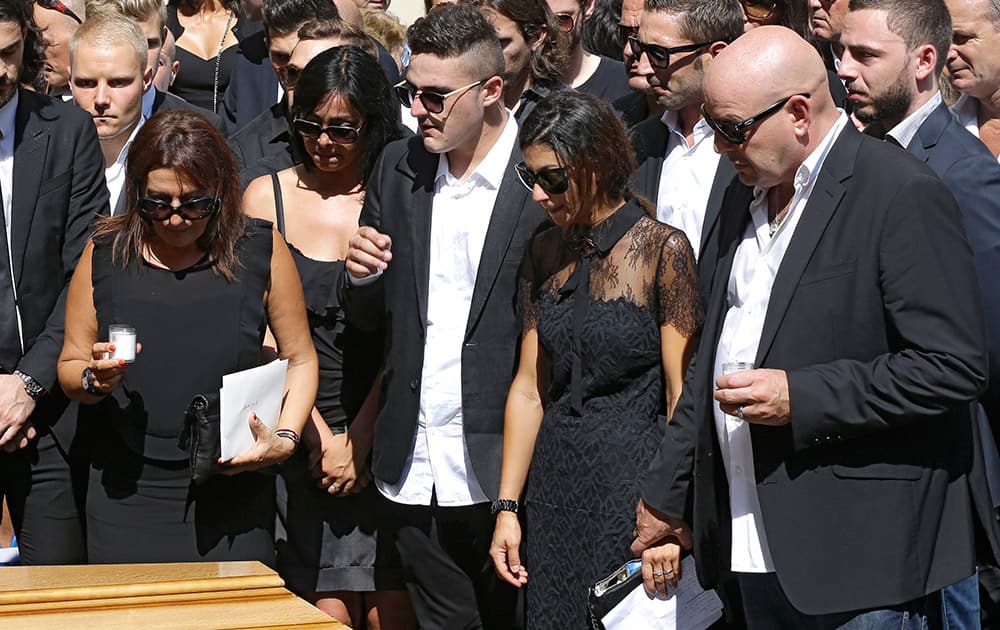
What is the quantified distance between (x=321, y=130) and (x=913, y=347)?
2.23 m

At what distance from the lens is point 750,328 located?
3.37 m

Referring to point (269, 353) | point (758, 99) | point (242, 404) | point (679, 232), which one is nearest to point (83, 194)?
point (269, 353)

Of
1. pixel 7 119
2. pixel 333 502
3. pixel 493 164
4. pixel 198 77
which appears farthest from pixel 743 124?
pixel 198 77

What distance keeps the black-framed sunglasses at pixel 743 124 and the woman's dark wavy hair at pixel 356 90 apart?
165 centimetres

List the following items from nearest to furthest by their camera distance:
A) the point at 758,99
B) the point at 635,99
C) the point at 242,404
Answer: the point at 758,99 → the point at 242,404 → the point at 635,99

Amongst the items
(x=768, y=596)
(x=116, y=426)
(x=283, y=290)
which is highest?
(x=283, y=290)

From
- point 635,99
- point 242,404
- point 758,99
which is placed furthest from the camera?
point 635,99

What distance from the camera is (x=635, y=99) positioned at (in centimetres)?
523

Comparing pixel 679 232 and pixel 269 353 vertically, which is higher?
pixel 679 232

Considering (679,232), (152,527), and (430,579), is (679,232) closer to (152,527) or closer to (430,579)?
(430,579)

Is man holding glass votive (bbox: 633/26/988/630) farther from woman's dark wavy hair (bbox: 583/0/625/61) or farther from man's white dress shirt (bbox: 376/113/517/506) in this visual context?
woman's dark wavy hair (bbox: 583/0/625/61)

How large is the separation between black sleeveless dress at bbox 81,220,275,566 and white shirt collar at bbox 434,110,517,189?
2.54ft

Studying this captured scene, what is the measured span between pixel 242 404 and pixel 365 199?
1.04 m

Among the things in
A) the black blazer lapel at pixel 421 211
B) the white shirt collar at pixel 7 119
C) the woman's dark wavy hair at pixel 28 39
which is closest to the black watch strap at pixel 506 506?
the black blazer lapel at pixel 421 211
